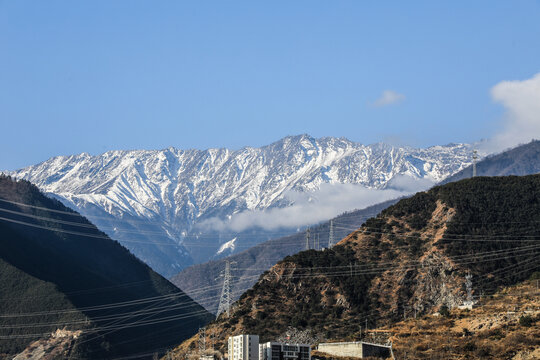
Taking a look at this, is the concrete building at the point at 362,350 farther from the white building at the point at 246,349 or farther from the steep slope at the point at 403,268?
the steep slope at the point at 403,268

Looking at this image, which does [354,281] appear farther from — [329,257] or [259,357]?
[259,357]

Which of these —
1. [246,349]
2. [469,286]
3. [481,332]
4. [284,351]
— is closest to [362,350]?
[284,351]

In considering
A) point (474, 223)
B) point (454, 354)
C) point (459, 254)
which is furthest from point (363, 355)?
point (474, 223)

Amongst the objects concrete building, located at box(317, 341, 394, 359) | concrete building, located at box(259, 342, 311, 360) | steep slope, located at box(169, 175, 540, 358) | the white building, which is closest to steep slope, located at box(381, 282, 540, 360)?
concrete building, located at box(317, 341, 394, 359)

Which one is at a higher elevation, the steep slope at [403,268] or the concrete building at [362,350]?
the steep slope at [403,268]

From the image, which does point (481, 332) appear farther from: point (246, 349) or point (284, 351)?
point (246, 349)

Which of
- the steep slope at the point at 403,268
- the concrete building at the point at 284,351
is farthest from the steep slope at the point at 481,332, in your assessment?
the concrete building at the point at 284,351

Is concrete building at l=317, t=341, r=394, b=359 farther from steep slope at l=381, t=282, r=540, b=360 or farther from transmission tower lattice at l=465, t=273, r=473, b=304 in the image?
transmission tower lattice at l=465, t=273, r=473, b=304
